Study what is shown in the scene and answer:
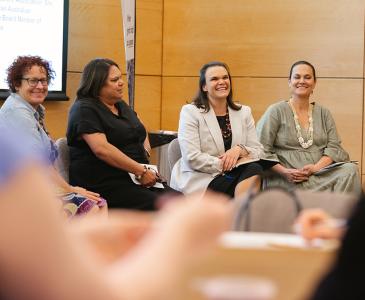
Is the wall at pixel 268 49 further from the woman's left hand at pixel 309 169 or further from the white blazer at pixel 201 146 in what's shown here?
the white blazer at pixel 201 146

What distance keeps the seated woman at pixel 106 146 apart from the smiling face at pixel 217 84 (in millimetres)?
714

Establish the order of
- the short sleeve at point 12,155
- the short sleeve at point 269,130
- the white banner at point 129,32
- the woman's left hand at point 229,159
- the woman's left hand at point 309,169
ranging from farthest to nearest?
the white banner at point 129,32, the short sleeve at point 269,130, the woman's left hand at point 309,169, the woman's left hand at point 229,159, the short sleeve at point 12,155

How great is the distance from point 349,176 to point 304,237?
163 inches

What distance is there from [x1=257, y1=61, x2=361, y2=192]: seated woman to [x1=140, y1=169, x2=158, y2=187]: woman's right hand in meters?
1.11

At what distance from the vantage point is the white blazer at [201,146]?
194 inches

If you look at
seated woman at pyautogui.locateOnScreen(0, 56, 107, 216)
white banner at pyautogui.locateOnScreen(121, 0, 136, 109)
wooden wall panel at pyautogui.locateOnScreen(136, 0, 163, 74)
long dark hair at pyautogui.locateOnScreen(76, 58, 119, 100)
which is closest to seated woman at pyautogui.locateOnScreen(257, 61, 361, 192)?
long dark hair at pyautogui.locateOnScreen(76, 58, 119, 100)

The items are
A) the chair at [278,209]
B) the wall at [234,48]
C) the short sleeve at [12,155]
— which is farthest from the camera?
the wall at [234,48]

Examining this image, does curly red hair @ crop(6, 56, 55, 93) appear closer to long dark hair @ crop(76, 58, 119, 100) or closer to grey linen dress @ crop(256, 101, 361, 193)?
long dark hair @ crop(76, 58, 119, 100)

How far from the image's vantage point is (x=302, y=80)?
5.46 meters

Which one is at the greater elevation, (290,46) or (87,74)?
(290,46)

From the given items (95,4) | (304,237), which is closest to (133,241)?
(304,237)

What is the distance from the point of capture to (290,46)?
7.08 meters

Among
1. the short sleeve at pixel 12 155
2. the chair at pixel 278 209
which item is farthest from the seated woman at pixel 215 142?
the short sleeve at pixel 12 155

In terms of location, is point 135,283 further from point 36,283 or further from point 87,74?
point 87,74
